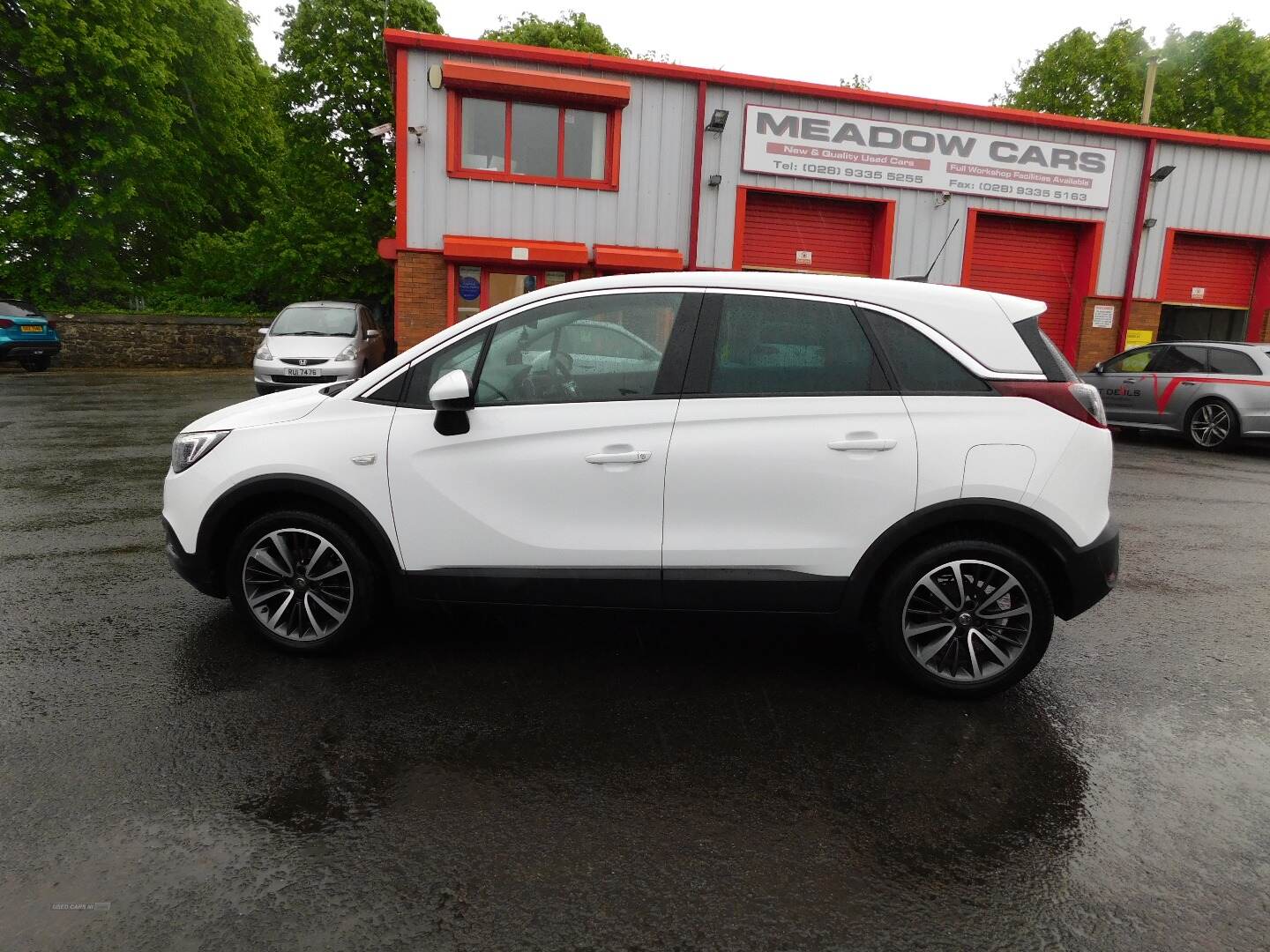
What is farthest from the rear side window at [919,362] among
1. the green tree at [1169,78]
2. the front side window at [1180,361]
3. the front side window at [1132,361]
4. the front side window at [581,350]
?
the green tree at [1169,78]

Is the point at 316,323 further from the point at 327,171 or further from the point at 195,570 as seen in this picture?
the point at 327,171

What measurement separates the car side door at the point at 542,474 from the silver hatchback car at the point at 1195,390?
11031 mm

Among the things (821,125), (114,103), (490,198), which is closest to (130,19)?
(114,103)

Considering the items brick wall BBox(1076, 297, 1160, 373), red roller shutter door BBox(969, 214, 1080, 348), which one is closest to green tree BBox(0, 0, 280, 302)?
red roller shutter door BBox(969, 214, 1080, 348)

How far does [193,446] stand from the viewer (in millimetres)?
3967

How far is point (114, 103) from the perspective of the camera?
79.8 ft

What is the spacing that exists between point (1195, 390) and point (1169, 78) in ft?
105

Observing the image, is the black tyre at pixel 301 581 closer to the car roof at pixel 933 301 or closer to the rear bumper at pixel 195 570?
the rear bumper at pixel 195 570

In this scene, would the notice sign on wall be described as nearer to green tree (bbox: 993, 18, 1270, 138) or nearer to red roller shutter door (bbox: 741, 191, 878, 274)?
red roller shutter door (bbox: 741, 191, 878, 274)

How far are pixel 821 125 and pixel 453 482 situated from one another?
45.7 feet

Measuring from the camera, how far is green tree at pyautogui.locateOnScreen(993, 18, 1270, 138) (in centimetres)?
3434

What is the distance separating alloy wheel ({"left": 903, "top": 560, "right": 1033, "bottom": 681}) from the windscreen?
518 inches

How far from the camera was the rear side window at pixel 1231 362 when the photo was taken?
11.5m

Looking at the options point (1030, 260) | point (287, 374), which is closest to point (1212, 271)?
point (1030, 260)
